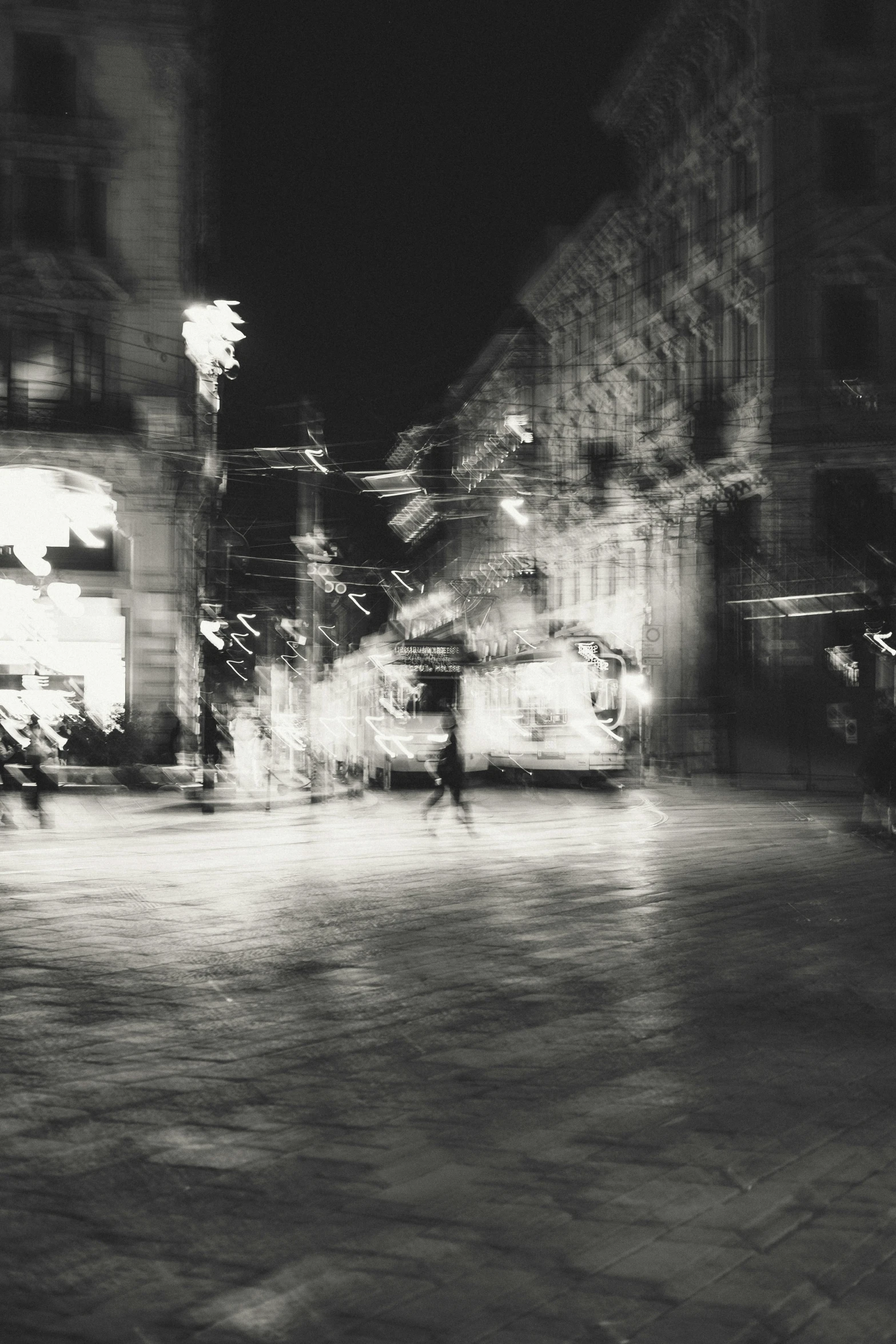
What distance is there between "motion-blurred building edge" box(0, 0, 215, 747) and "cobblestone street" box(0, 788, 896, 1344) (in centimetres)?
2480

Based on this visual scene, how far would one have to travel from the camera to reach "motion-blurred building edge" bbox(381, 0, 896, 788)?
38.3 meters

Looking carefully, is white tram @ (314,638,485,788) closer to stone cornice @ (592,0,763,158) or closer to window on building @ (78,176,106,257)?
window on building @ (78,176,106,257)

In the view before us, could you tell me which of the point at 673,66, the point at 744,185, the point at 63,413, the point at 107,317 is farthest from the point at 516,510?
the point at 63,413

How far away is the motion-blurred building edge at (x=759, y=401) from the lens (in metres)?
38.3

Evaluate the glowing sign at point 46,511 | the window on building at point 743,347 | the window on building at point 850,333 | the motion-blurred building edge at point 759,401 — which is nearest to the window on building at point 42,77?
the glowing sign at point 46,511

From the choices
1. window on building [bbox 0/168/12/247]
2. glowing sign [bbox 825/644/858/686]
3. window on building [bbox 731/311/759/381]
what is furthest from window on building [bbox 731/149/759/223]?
window on building [bbox 0/168/12/247]

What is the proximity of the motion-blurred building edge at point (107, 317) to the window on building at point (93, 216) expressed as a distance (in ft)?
0.12

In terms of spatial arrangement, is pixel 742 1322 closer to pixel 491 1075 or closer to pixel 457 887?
pixel 491 1075

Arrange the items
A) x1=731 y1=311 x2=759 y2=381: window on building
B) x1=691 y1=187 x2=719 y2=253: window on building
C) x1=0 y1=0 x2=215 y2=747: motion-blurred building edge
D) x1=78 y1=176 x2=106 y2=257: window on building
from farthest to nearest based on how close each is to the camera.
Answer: x1=691 y1=187 x2=719 y2=253: window on building → x1=731 y1=311 x2=759 y2=381: window on building → x1=78 y1=176 x2=106 y2=257: window on building → x1=0 y1=0 x2=215 y2=747: motion-blurred building edge

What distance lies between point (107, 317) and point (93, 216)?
2391 mm

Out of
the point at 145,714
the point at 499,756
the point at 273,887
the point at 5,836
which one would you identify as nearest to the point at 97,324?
the point at 145,714

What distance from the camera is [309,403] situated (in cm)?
3039

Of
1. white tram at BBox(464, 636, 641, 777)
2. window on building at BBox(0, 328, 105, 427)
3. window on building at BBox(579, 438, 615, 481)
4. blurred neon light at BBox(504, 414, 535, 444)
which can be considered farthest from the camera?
blurred neon light at BBox(504, 414, 535, 444)

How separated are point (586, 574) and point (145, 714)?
22.6m
